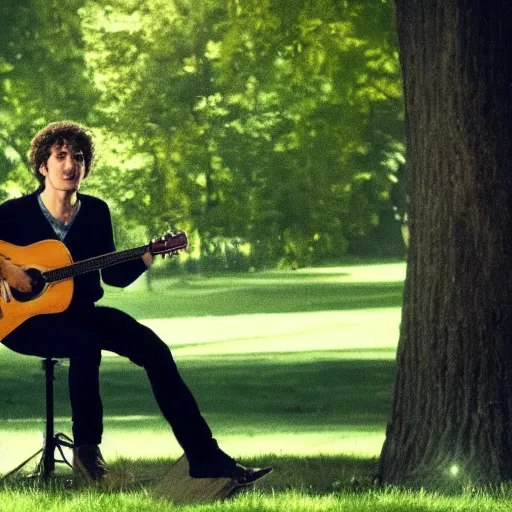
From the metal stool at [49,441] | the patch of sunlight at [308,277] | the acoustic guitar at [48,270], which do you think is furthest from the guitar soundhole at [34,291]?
the patch of sunlight at [308,277]

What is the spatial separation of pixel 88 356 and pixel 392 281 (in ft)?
163

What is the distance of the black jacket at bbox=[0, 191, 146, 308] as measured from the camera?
8.29 meters

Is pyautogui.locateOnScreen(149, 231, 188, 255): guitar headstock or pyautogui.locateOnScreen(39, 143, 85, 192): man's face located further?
pyautogui.locateOnScreen(39, 143, 85, 192): man's face

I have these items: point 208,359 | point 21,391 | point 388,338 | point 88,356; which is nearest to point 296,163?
point 388,338

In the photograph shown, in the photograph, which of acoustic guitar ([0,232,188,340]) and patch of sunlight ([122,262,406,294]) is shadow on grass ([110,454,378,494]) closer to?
acoustic guitar ([0,232,188,340])

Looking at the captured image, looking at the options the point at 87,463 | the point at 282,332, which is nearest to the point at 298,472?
the point at 87,463

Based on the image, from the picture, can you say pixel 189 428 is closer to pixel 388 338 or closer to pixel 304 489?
pixel 304 489

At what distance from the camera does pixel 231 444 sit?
40.8ft

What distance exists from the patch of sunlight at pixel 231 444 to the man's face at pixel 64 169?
9.57 feet

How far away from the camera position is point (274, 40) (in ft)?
63.4

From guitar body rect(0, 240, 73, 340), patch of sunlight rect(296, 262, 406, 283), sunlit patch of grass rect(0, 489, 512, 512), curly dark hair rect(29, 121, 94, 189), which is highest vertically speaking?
curly dark hair rect(29, 121, 94, 189)

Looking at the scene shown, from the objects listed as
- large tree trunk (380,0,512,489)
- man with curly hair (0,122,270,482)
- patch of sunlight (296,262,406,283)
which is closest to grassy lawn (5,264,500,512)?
man with curly hair (0,122,270,482)

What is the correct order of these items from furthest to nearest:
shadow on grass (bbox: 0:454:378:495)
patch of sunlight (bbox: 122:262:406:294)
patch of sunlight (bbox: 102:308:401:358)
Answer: patch of sunlight (bbox: 122:262:406:294), patch of sunlight (bbox: 102:308:401:358), shadow on grass (bbox: 0:454:378:495)

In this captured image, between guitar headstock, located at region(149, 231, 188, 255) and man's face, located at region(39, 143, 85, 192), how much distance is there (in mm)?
488
